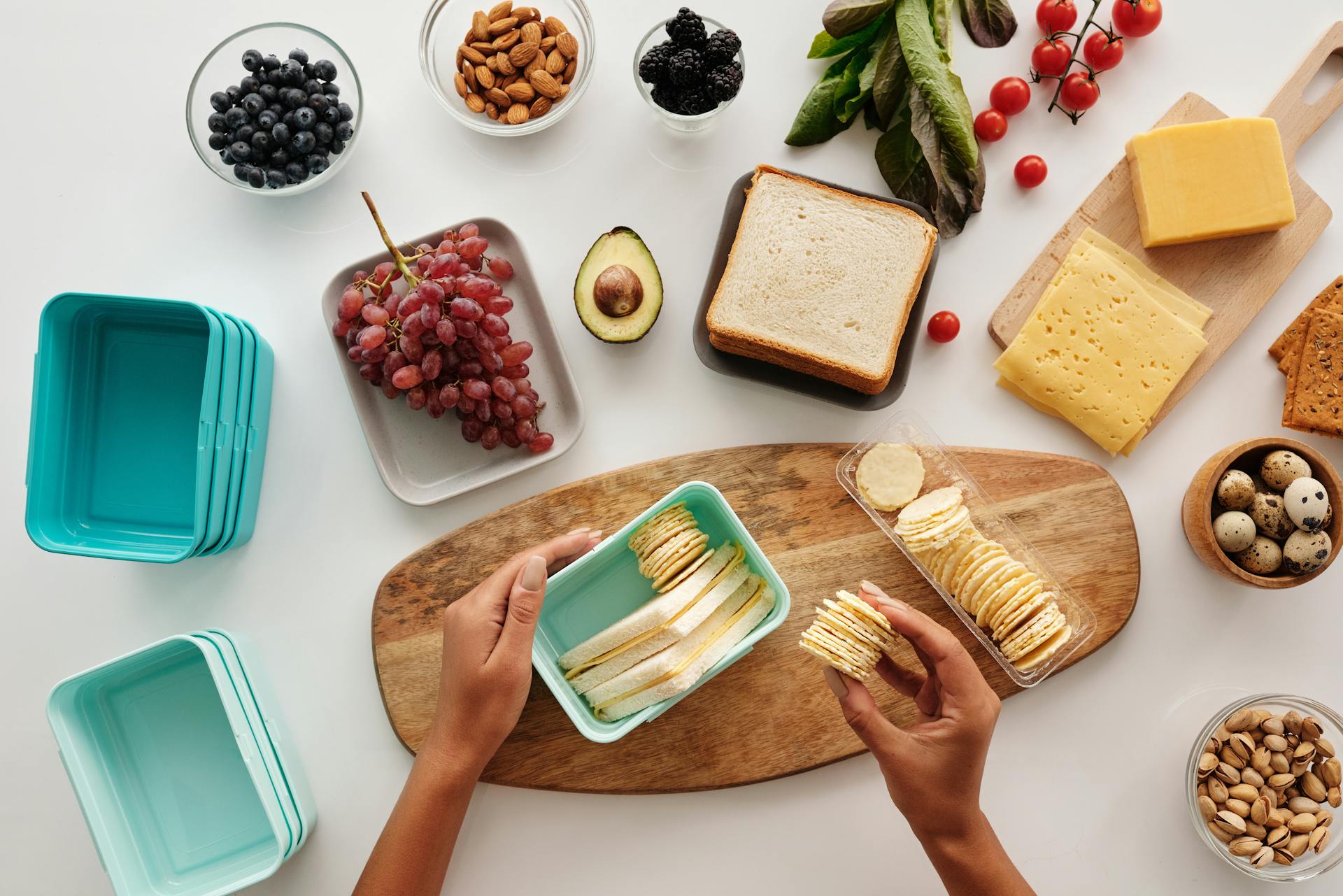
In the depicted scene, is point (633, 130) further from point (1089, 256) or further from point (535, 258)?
point (1089, 256)

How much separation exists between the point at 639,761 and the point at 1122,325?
1.32 m

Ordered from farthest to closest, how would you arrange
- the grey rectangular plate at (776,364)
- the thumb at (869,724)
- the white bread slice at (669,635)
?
the grey rectangular plate at (776,364) → the white bread slice at (669,635) → the thumb at (869,724)

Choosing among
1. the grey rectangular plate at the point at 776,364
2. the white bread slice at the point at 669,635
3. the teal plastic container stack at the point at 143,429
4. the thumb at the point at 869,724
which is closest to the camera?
the thumb at the point at 869,724

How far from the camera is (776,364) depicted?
1.72 m

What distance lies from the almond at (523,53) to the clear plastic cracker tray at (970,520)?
3.37ft

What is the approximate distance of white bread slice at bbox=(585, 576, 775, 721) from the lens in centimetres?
147

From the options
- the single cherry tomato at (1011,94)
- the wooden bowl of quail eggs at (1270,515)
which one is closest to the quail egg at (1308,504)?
the wooden bowl of quail eggs at (1270,515)

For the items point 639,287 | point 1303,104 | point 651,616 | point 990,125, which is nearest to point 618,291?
point 639,287

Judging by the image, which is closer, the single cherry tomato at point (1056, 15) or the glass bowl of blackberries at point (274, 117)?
the glass bowl of blackberries at point (274, 117)

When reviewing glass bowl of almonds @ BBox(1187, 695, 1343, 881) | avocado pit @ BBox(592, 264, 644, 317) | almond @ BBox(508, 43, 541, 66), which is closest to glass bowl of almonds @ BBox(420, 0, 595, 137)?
almond @ BBox(508, 43, 541, 66)

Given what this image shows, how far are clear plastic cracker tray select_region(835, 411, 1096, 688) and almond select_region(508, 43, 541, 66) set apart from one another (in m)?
1.03

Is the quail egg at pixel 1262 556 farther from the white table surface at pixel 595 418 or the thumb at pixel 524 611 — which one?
the thumb at pixel 524 611

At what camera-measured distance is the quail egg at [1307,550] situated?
1596mm

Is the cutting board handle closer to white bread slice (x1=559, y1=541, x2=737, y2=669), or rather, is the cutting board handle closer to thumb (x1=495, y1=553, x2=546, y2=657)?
white bread slice (x1=559, y1=541, x2=737, y2=669)
